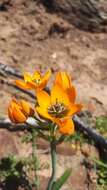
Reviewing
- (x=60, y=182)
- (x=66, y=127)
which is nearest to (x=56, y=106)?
(x=66, y=127)

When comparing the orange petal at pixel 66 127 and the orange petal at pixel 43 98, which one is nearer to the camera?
the orange petal at pixel 66 127

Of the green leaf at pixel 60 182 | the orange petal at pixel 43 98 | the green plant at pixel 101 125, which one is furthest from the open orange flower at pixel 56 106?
the green plant at pixel 101 125

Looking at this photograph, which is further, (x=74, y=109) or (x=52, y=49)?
(x=52, y=49)

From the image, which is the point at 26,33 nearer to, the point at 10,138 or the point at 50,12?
the point at 50,12

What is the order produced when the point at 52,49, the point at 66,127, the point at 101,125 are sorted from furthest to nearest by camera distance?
the point at 52,49 < the point at 101,125 < the point at 66,127

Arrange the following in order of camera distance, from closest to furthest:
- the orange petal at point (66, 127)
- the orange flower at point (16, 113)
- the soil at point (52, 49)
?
the orange petal at point (66, 127) < the orange flower at point (16, 113) < the soil at point (52, 49)

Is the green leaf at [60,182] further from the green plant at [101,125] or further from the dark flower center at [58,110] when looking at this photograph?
the green plant at [101,125]

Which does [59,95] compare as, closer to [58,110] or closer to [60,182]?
[58,110]

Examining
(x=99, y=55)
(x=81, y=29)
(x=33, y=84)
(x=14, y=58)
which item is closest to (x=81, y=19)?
(x=81, y=29)
